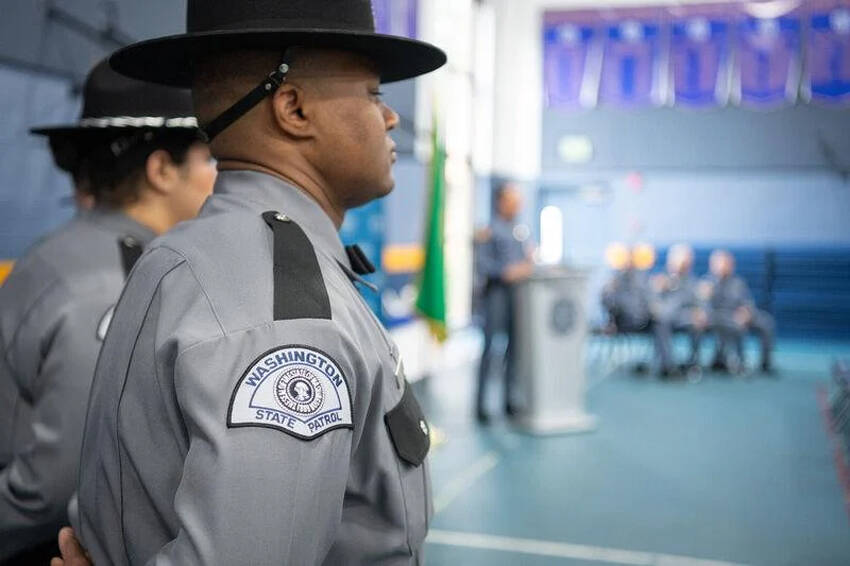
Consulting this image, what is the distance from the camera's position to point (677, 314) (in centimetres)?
899

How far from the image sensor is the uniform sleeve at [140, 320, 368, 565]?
32.7 inches

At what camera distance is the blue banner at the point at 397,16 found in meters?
6.27

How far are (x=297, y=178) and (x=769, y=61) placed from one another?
12.3 m

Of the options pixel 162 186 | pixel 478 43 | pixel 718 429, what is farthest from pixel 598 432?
pixel 478 43

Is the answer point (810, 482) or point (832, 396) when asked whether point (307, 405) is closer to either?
point (810, 482)

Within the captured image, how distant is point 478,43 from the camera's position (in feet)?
37.4

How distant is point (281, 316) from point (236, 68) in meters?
0.38

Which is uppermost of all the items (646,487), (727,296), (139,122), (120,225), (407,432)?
(139,122)

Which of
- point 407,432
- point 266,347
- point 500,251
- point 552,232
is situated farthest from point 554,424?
point 552,232

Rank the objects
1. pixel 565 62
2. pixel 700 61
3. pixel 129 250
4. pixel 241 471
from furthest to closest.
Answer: pixel 565 62
pixel 700 61
pixel 129 250
pixel 241 471

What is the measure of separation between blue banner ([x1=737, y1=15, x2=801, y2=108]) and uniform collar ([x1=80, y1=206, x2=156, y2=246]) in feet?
38.6

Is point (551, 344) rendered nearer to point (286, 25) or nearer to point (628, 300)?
point (628, 300)

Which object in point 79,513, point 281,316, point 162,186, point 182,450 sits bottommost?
point 79,513

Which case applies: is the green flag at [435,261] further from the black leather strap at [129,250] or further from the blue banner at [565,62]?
the blue banner at [565,62]
